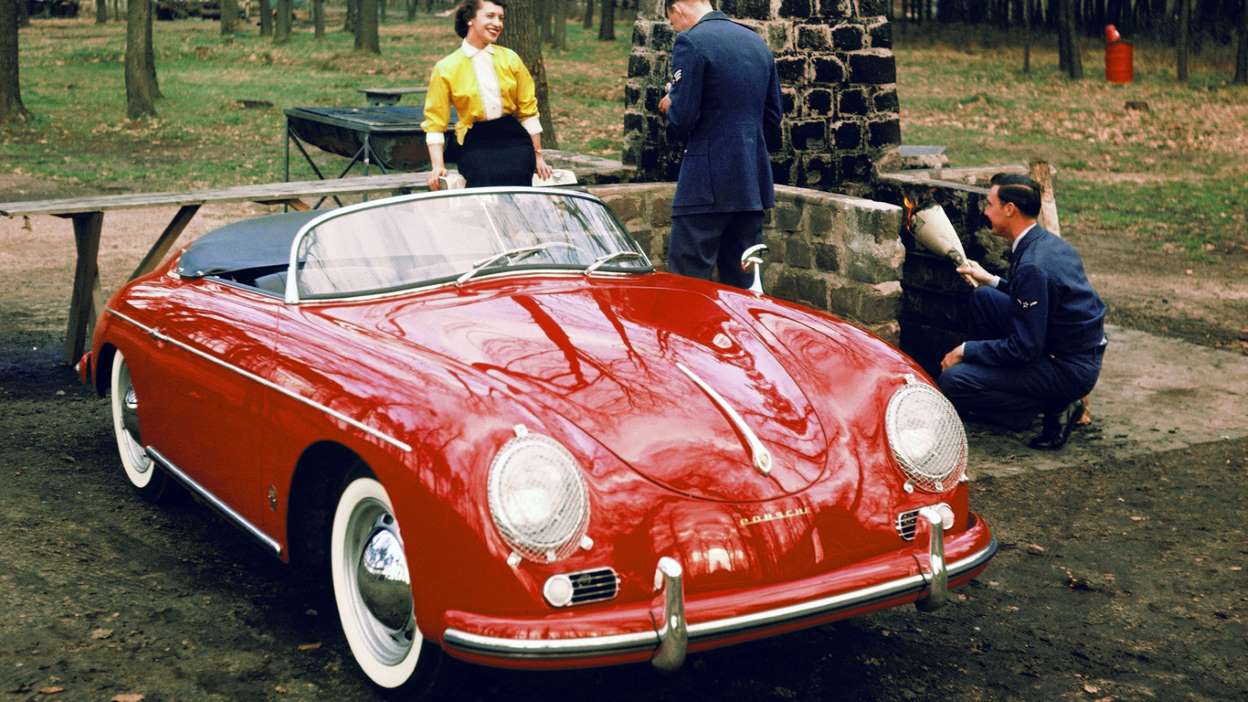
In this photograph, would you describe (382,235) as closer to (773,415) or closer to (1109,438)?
(773,415)

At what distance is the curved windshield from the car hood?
182mm

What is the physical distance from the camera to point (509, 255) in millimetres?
4836

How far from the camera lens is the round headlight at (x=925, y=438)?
4062 millimetres

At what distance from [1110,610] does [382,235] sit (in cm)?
287

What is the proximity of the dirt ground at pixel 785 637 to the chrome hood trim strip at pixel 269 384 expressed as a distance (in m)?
0.69

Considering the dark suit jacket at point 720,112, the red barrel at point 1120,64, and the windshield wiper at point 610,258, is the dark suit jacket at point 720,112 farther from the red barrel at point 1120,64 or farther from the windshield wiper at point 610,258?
the red barrel at point 1120,64

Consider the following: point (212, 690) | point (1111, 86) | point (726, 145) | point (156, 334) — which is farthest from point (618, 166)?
point (1111, 86)

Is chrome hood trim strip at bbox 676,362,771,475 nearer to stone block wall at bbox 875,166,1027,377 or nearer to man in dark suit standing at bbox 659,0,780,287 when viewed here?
man in dark suit standing at bbox 659,0,780,287

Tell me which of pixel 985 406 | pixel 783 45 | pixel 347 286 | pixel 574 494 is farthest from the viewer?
pixel 783 45

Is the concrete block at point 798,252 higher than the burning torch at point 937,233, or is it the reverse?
the burning torch at point 937,233

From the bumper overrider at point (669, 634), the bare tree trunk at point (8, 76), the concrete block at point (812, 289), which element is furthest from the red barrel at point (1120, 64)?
the bumper overrider at point (669, 634)

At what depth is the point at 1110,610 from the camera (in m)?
4.84

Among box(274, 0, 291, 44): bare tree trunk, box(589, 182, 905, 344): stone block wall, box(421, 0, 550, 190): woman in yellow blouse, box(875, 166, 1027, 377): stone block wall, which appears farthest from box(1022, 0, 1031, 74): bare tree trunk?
box(421, 0, 550, 190): woman in yellow blouse

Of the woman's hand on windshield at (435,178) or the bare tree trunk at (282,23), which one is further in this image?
the bare tree trunk at (282,23)
